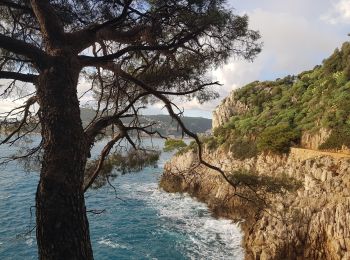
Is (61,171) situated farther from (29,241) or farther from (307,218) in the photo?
(29,241)

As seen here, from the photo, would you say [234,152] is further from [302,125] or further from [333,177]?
[333,177]

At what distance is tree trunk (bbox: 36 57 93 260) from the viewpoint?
3.33 m

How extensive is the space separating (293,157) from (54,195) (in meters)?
23.7

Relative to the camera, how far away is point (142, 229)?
23.3 meters

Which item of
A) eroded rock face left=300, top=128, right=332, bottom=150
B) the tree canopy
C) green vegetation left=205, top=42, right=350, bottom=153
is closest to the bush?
green vegetation left=205, top=42, right=350, bottom=153

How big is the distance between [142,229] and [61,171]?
20.7 meters

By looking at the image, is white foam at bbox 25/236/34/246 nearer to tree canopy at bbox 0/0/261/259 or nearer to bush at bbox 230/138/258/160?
tree canopy at bbox 0/0/261/259

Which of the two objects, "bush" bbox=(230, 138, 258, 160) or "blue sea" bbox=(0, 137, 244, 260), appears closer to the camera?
"blue sea" bbox=(0, 137, 244, 260)

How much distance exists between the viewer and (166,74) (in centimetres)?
714

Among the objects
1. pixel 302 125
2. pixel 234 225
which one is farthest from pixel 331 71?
pixel 234 225

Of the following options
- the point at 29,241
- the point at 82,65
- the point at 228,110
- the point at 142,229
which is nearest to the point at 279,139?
the point at 142,229

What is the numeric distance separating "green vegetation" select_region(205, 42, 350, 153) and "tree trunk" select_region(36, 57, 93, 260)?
2302 centimetres

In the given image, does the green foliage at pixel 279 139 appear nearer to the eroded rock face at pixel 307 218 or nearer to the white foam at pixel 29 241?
the eroded rock face at pixel 307 218

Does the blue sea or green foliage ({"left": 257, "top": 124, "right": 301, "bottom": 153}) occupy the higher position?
green foliage ({"left": 257, "top": 124, "right": 301, "bottom": 153})
